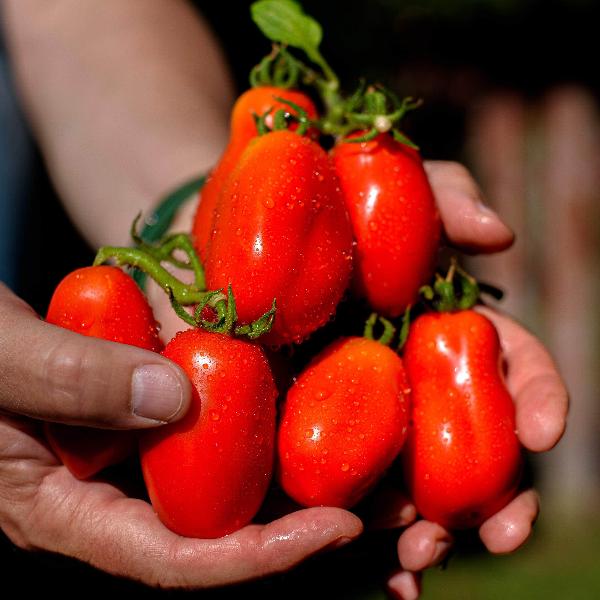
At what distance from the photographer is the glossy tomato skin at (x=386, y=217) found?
1.21m

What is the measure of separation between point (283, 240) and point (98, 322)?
27 centimetres

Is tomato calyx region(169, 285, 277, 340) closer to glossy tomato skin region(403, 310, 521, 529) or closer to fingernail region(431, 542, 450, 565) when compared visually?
glossy tomato skin region(403, 310, 521, 529)

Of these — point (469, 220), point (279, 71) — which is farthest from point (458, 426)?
point (279, 71)

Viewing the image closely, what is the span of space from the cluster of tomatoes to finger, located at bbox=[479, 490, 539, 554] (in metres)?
0.02

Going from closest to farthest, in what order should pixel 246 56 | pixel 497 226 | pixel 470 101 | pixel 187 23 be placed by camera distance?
1. pixel 497 226
2. pixel 187 23
3. pixel 246 56
4. pixel 470 101

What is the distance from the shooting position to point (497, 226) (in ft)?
4.55

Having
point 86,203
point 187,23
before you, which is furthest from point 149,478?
point 187,23

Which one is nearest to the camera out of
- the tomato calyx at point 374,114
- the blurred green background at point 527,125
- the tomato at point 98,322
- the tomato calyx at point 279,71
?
the tomato at point 98,322

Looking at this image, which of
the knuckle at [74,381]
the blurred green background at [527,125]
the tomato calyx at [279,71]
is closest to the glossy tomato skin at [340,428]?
the knuckle at [74,381]

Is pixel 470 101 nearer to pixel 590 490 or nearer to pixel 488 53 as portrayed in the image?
pixel 488 53

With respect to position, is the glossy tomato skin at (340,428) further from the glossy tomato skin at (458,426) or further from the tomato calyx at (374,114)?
the tomato calyx at (374,114)

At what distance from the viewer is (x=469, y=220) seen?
1.38m

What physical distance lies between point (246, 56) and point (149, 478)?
2558 millimetres

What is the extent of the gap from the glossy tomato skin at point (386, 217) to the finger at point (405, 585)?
0.41 meters
